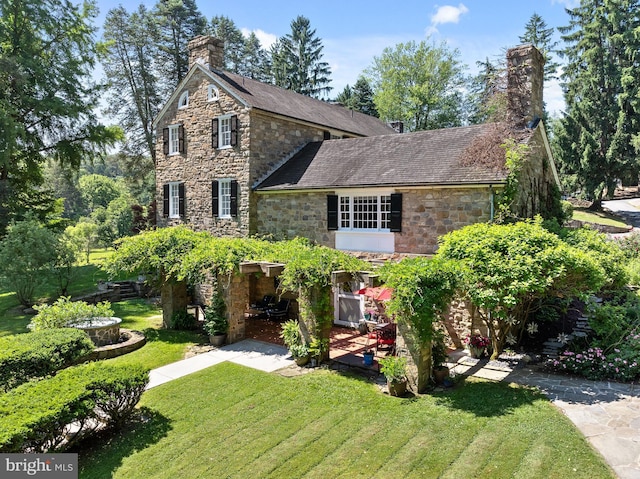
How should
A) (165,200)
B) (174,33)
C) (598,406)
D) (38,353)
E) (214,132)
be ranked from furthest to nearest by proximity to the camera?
(174,33) < (165,200) < (214,132) < (38,353) < (598,406)

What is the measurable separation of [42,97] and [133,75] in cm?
1163

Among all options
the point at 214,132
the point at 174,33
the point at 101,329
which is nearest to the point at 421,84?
the point at 174,33

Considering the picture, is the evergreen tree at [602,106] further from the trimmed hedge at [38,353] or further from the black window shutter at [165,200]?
the trimmed hedge at [38,353]

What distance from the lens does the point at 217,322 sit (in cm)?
1298

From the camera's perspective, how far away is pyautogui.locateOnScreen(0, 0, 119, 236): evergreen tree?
1983 centimetres

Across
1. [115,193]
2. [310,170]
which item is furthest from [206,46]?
[115,193]

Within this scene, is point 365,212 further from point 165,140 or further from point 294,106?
point 165,140

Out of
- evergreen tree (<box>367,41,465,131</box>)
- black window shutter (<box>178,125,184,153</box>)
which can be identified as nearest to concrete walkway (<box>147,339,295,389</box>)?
black window shutter (<box>178,125,184,153</box>)

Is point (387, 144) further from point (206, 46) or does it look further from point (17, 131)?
point (17, 131)

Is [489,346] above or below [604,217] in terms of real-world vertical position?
below

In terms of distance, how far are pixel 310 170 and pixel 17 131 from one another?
14.0 metres

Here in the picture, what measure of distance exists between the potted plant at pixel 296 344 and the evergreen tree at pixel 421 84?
31681mm

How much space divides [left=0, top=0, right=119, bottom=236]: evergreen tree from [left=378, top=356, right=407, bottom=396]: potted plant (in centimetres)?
1960

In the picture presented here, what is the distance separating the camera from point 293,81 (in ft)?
145
